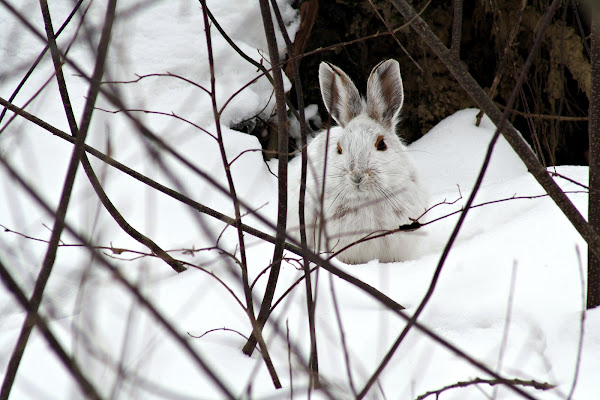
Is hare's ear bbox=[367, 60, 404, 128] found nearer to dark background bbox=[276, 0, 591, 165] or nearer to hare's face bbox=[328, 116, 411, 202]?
hare's face bbox=[328, 116, 411, 202]

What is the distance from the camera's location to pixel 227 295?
2.21m

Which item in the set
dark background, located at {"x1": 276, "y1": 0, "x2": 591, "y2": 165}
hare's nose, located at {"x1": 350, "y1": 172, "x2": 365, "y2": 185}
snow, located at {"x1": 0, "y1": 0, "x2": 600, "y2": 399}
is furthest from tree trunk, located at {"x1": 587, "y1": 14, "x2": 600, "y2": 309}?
dark background, located at {"x1": 276, "y1": 0, "x2": 591, "y2": 165}

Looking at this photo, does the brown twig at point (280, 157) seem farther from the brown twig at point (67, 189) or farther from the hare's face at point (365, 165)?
the hare's face at point (365, 165)

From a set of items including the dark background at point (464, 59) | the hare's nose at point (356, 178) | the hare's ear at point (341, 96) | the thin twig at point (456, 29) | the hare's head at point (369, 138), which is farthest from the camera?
the dark background at point (464, 59)

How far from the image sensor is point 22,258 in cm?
273

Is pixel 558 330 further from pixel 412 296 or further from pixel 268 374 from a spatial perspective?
pixel 268 374

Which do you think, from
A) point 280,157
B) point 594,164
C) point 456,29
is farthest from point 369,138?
point 280,157

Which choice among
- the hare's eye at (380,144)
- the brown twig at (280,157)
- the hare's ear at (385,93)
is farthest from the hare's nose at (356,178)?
the brown twig at (280,157)

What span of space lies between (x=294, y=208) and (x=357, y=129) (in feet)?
2.13

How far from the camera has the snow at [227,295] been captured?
1.63 metres

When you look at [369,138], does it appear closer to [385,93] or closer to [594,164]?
[385,93]

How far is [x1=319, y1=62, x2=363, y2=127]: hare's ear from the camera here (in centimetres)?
368

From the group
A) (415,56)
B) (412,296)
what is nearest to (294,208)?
(412,296)

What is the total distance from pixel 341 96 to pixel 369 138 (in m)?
0.42
